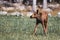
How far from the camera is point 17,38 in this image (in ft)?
26.2

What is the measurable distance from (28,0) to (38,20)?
479 inches

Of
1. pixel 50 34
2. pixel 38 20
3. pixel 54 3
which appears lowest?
pixel 54 3

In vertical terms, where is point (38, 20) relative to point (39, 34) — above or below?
above

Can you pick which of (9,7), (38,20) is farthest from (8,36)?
(9,7)

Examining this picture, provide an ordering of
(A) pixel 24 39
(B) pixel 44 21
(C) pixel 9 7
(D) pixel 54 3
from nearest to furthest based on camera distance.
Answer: (A) pixel 24 39
(B) pixel 44 21
(C) pixel 9 7
(D) pixel 54 3

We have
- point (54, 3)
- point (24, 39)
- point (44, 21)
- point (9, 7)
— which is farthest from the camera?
point (54, 3)

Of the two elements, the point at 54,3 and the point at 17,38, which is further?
the point at 54,3

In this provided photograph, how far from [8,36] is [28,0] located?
1228 cm

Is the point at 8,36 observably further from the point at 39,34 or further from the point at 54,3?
the point at 54,3

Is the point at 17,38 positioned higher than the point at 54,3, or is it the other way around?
the point at 17,38

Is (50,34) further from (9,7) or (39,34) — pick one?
(9,7)

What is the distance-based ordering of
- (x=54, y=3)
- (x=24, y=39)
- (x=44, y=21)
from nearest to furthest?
(x=24, y=39)
(x=44, y=21)
(x=54, y=3)

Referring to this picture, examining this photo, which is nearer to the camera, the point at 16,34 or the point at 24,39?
the point at 24,39

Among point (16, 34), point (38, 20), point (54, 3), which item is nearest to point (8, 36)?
point (16, 34)
